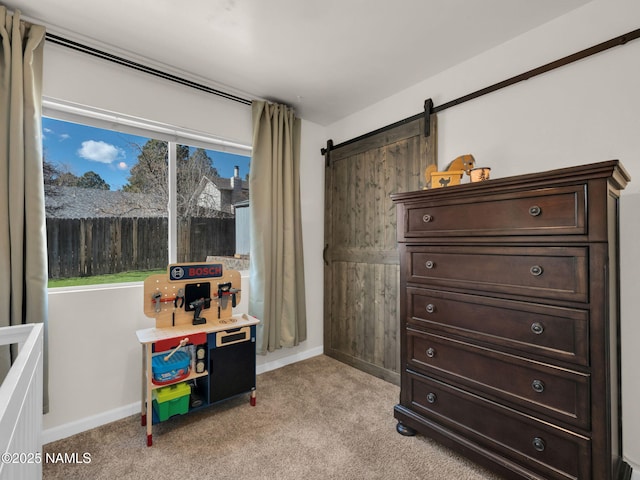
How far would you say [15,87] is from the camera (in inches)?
67.8

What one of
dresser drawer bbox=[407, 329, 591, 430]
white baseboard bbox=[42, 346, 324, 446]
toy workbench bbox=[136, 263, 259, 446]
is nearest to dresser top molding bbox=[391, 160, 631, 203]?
dresser drawer bbox=[407, 329, 591, 430]

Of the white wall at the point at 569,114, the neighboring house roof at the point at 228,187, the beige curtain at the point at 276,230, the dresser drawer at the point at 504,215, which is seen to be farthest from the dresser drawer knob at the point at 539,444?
the neighboring house roof at the point at 228,187

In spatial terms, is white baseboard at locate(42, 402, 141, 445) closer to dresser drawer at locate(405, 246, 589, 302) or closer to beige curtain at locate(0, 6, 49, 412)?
beige curtain at locate(0, 6, 49, 412)

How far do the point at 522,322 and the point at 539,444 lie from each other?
1.76 feet

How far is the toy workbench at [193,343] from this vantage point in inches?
76.5

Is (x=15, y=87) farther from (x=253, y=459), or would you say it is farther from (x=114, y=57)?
(x=253, y=459)

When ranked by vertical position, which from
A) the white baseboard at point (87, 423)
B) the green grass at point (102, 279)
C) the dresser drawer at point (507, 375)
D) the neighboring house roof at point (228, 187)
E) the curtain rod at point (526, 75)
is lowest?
the white baseboard at point (87, 423)

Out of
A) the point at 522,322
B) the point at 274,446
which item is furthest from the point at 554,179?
the point at 274,446

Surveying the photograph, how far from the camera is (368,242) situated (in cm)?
291

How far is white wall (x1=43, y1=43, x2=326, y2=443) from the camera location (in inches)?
77.0

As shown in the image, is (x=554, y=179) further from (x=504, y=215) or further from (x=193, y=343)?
(x=193, y=343)

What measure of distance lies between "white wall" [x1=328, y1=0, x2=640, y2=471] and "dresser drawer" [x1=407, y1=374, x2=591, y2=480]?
59 cm

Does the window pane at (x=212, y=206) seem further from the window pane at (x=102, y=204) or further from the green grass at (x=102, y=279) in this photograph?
the green grass at (x=102, y=279)

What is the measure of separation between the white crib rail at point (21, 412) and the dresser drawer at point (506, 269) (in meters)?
1.74
